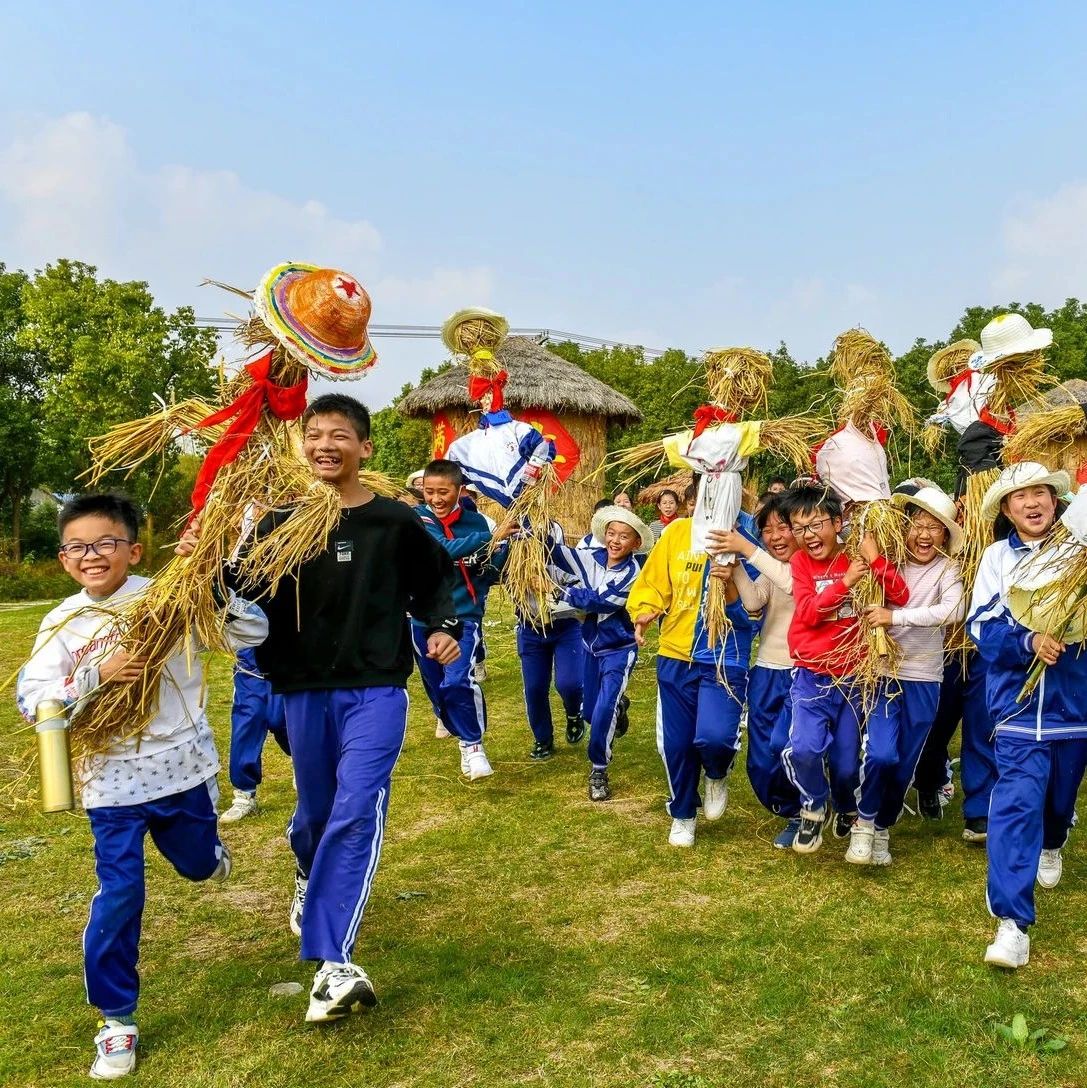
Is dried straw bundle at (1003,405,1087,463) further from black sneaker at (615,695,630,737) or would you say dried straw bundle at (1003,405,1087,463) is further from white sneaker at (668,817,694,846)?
black sneaker at (615,695,630,737)

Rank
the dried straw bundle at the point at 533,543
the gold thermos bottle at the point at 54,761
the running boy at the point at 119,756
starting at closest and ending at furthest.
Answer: the gold thermos bottle at the point at 54,761, the running boy at the point at 119,756, the dried straw bundle at the point at 533,543

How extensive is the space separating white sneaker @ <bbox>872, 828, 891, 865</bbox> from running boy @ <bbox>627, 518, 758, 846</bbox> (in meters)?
0.78

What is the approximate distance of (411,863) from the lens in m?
5.20

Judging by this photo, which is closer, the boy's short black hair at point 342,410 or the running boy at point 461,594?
the boy's short black hair at point 342,410

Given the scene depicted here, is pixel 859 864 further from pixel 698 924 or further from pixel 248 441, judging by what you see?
pixel 248 441

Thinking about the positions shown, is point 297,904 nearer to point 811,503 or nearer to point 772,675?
point 772,675

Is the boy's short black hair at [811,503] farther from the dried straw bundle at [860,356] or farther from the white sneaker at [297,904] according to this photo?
the white sneaker at [297,904]

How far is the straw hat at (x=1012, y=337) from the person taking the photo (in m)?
5.52

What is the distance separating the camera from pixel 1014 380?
566 centimetres

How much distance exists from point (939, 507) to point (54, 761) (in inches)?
152

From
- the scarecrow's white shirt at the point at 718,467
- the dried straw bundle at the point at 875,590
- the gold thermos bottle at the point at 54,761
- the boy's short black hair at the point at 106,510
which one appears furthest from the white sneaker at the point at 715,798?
the gold thermos bottle at the point at 54,761

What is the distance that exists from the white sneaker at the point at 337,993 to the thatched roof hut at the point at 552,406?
17942 mm

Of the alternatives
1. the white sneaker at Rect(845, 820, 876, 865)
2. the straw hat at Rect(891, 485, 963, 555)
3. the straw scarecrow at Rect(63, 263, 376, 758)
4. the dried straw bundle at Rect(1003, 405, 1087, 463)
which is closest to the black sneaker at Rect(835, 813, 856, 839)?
the white sneaker at Rect(845, 820, 876, 865)

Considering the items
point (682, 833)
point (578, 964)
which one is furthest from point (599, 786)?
point (578, 964)
